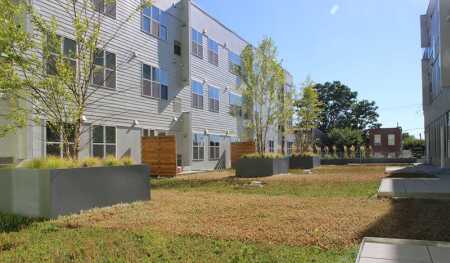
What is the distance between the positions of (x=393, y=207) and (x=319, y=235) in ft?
10.3

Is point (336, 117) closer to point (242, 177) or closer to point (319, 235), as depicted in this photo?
point (242, 177)

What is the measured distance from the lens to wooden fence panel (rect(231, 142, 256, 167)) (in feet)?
96.1

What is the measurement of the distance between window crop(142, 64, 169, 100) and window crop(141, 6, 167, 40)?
1.93 meters

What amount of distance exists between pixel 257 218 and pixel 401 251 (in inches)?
120

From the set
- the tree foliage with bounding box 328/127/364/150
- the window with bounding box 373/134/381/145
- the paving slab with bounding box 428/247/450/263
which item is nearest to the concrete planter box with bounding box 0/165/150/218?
the paving slab with bounding box 428/247/450/263

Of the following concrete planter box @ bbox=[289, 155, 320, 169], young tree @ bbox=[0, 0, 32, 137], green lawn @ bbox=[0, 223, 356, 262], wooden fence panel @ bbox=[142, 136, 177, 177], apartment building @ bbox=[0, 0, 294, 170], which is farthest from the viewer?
concrete planter box @ bbox=[289, 155, 320, 169]

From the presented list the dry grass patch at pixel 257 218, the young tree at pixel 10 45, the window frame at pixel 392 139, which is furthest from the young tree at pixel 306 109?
the window frame at pixel 392 139

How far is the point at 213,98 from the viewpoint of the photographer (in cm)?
2891

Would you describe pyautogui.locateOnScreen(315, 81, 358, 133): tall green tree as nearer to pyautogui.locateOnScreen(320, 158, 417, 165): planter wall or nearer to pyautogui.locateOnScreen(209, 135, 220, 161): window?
pyautogui.locateOnScreen(320, 158, 417, 165): planter wall

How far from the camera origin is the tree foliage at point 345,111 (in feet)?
224

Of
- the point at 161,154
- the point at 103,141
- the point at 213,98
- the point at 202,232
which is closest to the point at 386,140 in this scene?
the point at 213,98

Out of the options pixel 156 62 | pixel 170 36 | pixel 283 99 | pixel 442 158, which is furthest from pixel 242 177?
pixel 442 158

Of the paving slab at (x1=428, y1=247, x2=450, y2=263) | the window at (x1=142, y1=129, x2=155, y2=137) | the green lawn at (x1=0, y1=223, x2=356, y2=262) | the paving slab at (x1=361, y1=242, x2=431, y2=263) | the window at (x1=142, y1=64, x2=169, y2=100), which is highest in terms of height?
the window at (x1=142, y1=64, x2=169, y2=100)

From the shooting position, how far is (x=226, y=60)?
3105 cm
